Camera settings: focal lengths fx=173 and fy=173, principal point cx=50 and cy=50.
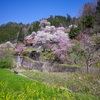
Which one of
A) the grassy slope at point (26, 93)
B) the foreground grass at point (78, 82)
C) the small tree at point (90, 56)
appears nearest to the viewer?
the grassy slope at point (26, 93)

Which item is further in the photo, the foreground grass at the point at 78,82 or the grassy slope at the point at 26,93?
the foreground grass at the point at 78,82

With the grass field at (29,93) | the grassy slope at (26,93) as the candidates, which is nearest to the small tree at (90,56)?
the grass field at (29,93)

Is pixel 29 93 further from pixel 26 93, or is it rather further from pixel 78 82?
pixel 78 82

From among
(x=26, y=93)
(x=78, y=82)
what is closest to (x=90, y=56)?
(x=78, y=82)

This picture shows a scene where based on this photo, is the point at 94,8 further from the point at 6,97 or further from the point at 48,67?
the point at 6,97

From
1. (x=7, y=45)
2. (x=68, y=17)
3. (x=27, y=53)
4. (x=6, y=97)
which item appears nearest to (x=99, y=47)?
(x=27, y=53)

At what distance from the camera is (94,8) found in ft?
138

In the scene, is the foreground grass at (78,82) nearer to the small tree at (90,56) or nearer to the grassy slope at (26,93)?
the grassy slope at (26,93)

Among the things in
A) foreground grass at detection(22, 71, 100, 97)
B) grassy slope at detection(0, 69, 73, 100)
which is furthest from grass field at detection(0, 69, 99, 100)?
foreground grass at detection(22, 71, 100, 97)

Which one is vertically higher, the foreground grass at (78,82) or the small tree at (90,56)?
the small tree at (90,56)

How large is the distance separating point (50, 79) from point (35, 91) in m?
4.98

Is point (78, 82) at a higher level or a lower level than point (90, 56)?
lower

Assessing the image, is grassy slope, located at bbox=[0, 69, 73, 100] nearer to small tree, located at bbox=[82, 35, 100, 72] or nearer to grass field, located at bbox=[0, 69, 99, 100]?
grass field, located at bbox=[0, 69, 99, 100]

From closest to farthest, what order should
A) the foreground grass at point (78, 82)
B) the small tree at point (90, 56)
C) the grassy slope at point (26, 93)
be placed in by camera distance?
the grassy slope at point (26, 93), the foreground grass at point (78, 82), the small tree at point (90, 56)
